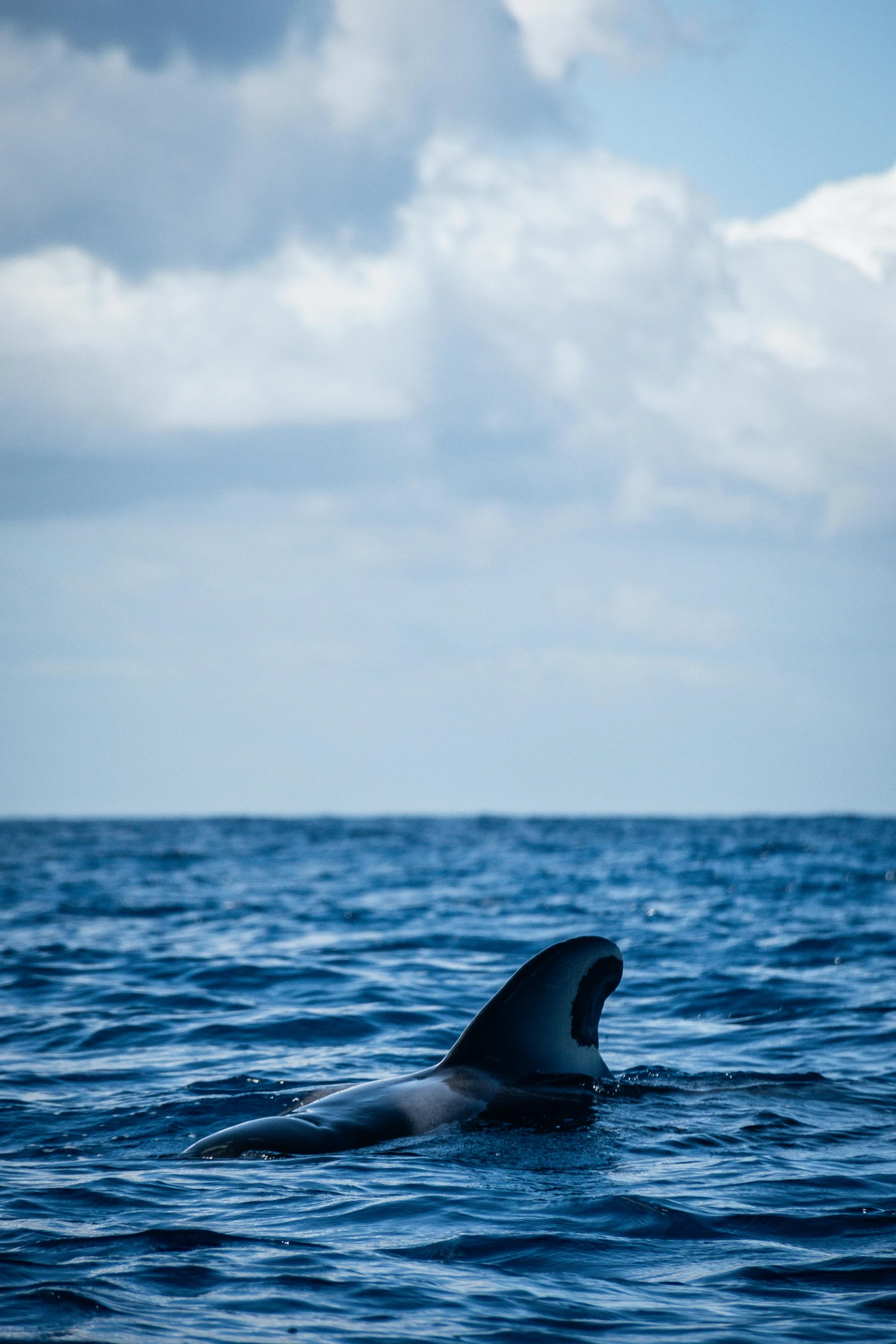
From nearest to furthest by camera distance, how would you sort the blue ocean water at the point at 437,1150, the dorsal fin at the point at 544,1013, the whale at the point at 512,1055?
the blue ocean water at the point at 437,1150 < the whale at the point at 512,1055 < the dorsal fin at the point at 544,1013

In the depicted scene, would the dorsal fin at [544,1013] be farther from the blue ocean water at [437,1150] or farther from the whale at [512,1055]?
the blue ocean water at [437,1150]

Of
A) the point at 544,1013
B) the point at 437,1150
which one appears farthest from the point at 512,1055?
the point at 437,1150

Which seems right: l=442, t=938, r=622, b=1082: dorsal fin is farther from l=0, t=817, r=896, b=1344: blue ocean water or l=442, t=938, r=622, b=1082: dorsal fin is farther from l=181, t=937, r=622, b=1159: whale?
l=0, t=817, r=896, b=1344: blue ocean water

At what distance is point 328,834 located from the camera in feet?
274

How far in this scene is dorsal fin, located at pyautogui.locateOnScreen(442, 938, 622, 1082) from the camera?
392 inches

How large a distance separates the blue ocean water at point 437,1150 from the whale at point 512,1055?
0.27 m

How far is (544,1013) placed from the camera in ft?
33.0

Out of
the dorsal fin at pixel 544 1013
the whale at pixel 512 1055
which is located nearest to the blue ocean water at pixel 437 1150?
the whale at pixel 512 1055

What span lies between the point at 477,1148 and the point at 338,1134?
0.91 m

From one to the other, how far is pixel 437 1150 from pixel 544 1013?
1.36 metres

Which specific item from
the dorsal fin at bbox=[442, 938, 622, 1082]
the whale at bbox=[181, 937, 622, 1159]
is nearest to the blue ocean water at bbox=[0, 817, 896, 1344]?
the whale at bbox=[181, 937, 622, 1159]

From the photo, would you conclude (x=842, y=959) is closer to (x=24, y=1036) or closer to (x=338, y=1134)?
(x=24, y=1036)

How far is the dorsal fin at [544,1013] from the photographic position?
9.96m

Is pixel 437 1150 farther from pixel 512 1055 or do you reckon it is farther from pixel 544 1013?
pixel 544 1013
